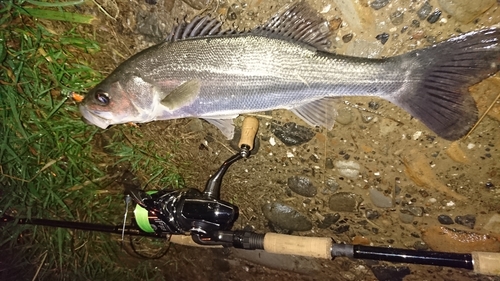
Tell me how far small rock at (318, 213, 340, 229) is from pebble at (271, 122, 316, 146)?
839 millimetres

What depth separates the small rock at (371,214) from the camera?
331cm

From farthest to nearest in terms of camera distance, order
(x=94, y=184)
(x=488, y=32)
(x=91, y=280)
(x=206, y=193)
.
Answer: (x=91, y=280)
(x=94, y=184)
(x=206, y=193)
(x=488, y=32)

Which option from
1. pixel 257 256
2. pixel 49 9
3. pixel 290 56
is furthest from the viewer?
pixel 257 256

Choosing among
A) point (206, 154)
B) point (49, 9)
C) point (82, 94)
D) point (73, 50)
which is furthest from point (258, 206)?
point (49, 9)

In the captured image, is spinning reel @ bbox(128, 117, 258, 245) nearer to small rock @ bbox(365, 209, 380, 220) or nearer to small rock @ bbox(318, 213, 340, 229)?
small rock @ bbox(318, 213, 340, 229)

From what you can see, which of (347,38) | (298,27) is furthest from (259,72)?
(347,38)

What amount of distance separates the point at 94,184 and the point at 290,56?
2.77 metres

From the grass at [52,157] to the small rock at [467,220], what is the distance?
2.79 meters

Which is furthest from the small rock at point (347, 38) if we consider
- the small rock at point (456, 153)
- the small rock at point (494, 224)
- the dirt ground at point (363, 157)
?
the small rock at point (494, 224)

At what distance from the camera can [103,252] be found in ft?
14.6

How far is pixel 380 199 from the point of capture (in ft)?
10.5

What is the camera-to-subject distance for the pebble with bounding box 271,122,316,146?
10.5ft

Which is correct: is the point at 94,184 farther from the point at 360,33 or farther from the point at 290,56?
the point at 360,33

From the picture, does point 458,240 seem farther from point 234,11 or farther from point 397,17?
point 234,11
